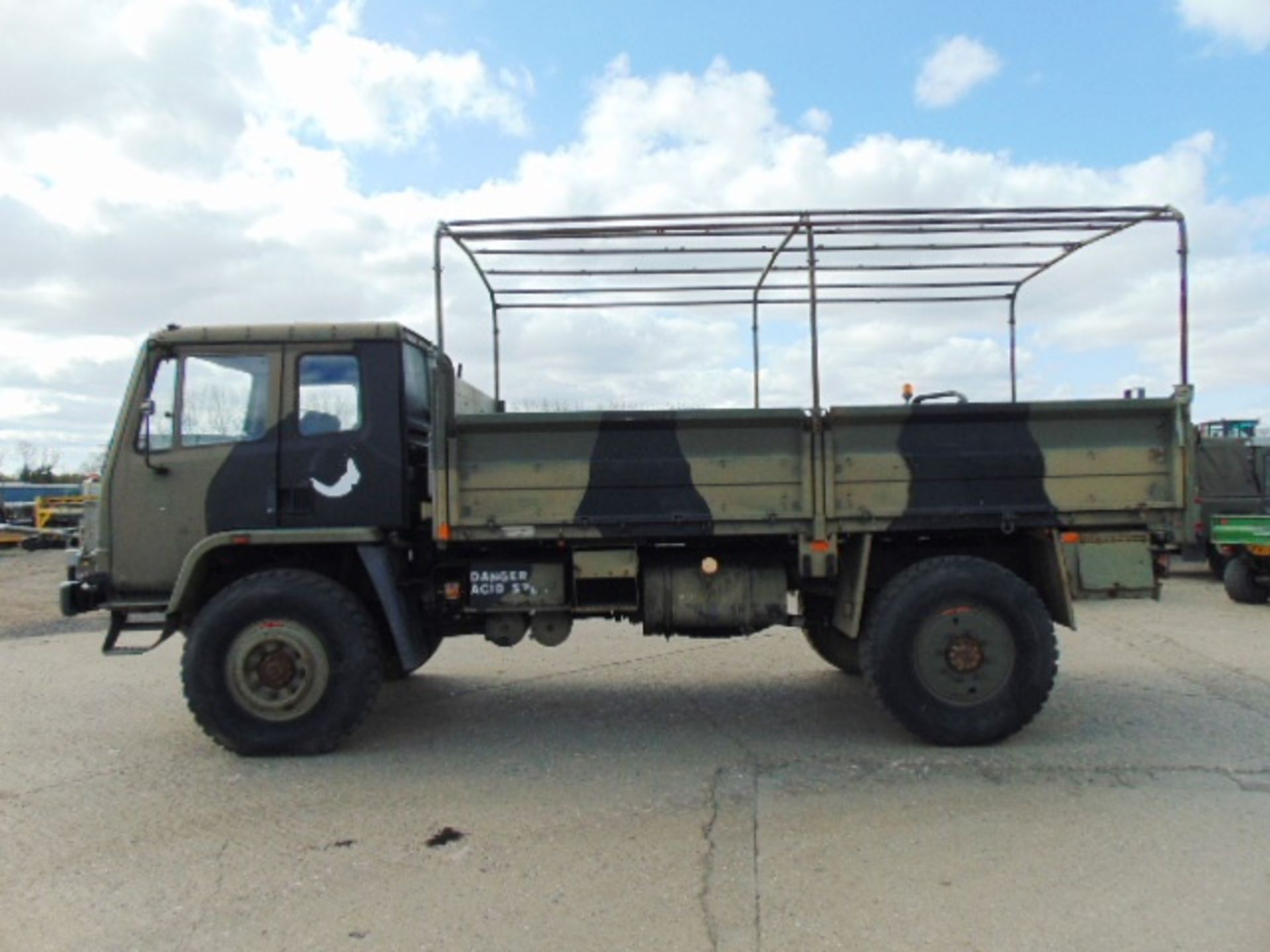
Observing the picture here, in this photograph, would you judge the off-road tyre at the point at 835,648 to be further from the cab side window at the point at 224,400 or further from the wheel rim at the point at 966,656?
the cab side window at the point at 224,400

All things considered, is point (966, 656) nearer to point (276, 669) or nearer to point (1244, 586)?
point (276, 669)

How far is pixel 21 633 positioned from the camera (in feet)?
37.2

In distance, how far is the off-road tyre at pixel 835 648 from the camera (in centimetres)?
734

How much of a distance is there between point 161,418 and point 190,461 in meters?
0.32

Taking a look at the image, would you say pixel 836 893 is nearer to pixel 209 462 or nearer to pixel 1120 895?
pixel 1120 895

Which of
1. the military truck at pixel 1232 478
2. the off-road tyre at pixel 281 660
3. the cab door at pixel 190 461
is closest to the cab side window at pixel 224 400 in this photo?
the cab door at pixel 190 461

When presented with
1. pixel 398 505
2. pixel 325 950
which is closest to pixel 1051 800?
pixel 325 950

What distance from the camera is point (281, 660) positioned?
5.73 metres

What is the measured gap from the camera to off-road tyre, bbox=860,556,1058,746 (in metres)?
5.74

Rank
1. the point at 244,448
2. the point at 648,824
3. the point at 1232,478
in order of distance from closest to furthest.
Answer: the point at 648,824 < the point at 244,448 < the point at 1232,478

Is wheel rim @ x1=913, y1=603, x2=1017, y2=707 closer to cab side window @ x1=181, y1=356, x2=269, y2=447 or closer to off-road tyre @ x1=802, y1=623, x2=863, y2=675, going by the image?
off-road tyre @ x1=802, y1=623, x2=863, y2=675

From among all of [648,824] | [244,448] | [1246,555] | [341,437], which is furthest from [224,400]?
[1246,555]

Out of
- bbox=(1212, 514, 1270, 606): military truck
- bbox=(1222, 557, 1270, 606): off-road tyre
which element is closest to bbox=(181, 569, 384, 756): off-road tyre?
bbox=(1212, 514, 1270, 606): military truck

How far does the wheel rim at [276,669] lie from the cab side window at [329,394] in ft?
3.95
